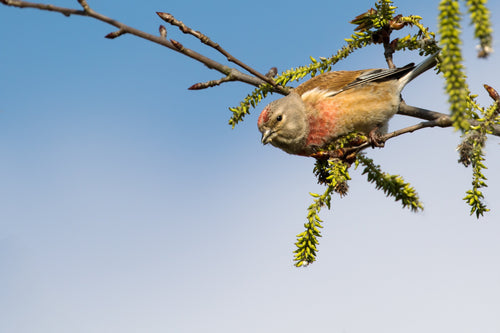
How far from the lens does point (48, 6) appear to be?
297 centimetres

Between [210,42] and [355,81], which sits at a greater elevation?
[355,81]

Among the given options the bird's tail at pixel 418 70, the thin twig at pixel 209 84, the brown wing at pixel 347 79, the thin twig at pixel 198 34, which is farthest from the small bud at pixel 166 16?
the bird's tail at pixel 418 70

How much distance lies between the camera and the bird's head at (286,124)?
5848mm

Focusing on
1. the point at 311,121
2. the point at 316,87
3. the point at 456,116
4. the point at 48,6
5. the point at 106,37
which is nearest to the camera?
the point at 456,116

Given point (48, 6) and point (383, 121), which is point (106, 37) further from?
point (383, 121)

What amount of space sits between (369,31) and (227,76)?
4.93ft

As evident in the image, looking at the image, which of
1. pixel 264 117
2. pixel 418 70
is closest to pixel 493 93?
pixel 418 70

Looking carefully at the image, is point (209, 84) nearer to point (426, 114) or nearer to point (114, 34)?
point (114, 34)

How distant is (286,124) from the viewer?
5.94 meters

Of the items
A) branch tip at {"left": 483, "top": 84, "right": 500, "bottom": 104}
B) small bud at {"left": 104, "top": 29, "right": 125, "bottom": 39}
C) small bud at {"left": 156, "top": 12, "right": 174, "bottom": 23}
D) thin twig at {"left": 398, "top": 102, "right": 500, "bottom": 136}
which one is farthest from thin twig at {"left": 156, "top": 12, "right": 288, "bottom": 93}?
branch tip at {"left": 483, "top": 84, "right": 500, "bottom": 104}

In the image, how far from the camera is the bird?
18.5 ft

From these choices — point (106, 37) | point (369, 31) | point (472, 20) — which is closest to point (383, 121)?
point (369, 31)

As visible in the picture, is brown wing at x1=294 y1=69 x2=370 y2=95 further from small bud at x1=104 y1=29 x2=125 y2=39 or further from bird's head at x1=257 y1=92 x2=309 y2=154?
small bud at x1=104 y1=29 x2=125 y2=39

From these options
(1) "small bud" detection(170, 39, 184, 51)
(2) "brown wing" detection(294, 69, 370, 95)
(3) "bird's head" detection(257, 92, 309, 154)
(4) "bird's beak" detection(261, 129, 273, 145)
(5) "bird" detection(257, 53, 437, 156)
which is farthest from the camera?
(4) "bird's beak" detection(261, 129, 273, 145)
